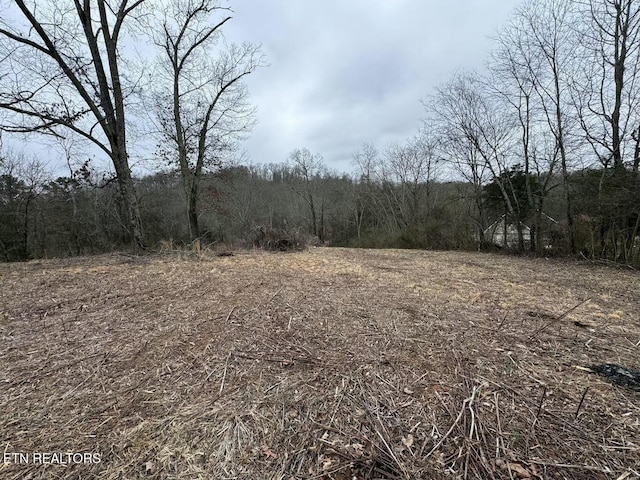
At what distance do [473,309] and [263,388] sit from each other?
2781 millimetres

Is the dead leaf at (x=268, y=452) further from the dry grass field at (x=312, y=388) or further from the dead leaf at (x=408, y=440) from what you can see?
the dead leaf at (x=408, y=440)

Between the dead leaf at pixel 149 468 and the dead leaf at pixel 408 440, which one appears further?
the dead leaf at pixel 408 440

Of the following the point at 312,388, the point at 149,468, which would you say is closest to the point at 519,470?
the point at 312,388

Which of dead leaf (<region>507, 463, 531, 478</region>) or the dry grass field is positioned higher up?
the dry grass field

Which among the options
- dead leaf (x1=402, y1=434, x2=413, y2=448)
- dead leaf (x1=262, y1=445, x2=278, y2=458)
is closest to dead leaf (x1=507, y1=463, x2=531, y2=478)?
dead leaf (x1=402, y1=434, x2=413, y2=448)

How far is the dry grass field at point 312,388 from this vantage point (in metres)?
1.35

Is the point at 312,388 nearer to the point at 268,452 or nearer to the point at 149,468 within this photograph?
the point at 268,452

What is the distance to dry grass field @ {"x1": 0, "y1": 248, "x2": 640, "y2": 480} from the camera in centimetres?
135

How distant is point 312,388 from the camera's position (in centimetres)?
188

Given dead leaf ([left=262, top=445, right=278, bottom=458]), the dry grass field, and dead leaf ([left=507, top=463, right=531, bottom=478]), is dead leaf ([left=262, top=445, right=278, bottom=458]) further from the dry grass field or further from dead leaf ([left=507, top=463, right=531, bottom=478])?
dead leaf ([left=507, top=463, right=531, bottom=478])

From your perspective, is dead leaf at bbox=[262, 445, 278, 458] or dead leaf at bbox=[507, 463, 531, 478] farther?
dead leaf at bbox=[262, 445, 278, 458]

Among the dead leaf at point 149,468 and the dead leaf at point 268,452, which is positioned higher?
the dead leaf at point 149,468

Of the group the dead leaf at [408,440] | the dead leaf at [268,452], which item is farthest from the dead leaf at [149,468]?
the dead leaf at [408,440]

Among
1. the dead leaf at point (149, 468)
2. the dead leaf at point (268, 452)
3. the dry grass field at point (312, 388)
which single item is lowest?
the dead leaf at point (268, 452)
